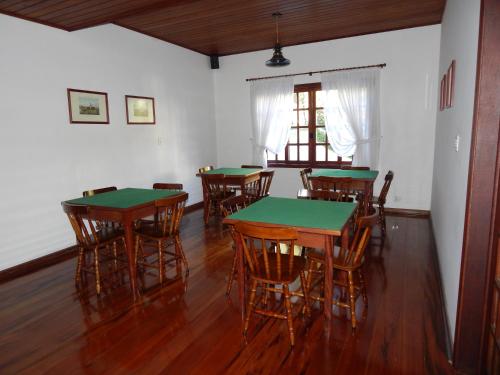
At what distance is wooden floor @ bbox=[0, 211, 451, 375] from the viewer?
210 cm

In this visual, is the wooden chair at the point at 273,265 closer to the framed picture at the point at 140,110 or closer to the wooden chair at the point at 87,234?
the wooden chair at the point at 87,234

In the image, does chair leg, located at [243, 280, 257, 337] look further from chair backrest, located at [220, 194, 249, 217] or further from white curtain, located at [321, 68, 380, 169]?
white curtain, located at [321, 68, 380, 169]

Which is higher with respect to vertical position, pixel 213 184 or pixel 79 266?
pixel 213 184

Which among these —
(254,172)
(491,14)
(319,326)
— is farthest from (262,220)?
(254,172)

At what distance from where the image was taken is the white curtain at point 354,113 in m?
5.49

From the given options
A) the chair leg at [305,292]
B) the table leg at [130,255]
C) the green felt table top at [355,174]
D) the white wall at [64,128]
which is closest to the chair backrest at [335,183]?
the green felt table top at [355,174]

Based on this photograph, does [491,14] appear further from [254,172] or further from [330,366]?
[254,172]

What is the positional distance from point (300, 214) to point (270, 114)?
407cm

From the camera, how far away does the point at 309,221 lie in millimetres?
2361

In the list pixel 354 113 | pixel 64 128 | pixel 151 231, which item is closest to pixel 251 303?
pixel 151 231

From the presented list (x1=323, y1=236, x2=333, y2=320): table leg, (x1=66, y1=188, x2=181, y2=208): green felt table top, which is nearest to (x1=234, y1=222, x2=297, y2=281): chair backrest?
(x1=323, y1=236, x2=333, y2=320): table leg

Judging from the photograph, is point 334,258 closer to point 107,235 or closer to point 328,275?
point 328,275

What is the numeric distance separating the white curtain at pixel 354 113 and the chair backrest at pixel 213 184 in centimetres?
214

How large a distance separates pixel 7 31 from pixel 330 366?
425 centimetres
